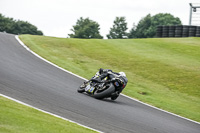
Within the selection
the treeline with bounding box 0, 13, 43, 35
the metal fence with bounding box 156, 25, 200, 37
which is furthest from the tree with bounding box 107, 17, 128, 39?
the metal fence with bounding box 156, 25, 200, 37

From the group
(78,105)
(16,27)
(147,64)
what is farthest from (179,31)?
(16,27)

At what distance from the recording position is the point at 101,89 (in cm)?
1380

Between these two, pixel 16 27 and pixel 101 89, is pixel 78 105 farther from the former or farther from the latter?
pixel 16 27

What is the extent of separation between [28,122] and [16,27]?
314 ft

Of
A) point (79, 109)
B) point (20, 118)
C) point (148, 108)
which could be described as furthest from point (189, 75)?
point (20, 118)

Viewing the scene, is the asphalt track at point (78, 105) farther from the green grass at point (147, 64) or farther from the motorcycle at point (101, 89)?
the green grass at point (147, 64)

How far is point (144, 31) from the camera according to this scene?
353ft

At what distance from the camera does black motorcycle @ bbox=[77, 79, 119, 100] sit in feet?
44.9

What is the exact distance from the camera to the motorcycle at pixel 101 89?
1369cm

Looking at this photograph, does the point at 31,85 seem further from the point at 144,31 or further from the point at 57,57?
the point at 144,31

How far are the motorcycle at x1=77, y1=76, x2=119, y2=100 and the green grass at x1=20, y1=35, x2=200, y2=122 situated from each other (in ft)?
8.37

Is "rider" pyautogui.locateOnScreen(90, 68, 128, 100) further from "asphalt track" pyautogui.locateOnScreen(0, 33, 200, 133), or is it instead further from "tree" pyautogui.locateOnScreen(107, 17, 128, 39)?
"tree" pyautogui.locateOnScreen(107, 17, 128, 39)

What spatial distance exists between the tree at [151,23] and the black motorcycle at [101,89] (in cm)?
9052

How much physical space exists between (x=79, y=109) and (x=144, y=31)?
9805 cm
